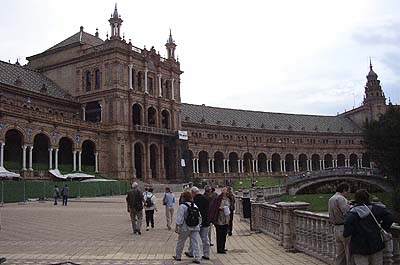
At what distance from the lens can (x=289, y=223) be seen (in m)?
14.4

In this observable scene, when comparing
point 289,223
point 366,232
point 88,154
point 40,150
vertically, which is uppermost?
point 40,150

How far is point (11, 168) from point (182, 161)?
29414 mm

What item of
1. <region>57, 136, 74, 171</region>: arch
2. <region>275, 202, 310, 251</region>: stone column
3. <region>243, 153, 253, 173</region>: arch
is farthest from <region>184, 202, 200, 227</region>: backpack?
<region>243, 153, 253, 173</region>: arch

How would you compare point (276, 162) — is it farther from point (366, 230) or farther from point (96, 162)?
point (366, 230)

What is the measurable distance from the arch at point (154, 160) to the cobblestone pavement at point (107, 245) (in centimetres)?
4859

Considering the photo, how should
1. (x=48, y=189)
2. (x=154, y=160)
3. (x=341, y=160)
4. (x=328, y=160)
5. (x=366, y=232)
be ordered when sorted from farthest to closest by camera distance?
(x=341, y=160) → (x=328, y=160) → (x=154, y=160) → (x=48, y=189) → (x=366, y=232)

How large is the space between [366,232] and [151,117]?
67.7 m

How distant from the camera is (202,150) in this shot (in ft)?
312

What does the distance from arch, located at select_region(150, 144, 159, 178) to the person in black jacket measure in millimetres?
64459

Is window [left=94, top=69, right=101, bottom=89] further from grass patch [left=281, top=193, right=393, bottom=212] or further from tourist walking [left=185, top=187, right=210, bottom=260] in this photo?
tourist walking [left=185, top=187, right=210, bottom=260]

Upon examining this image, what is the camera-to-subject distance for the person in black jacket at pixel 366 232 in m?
7.71

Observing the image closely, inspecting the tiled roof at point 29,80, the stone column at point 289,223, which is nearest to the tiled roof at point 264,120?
the tiled roof at point 29,80

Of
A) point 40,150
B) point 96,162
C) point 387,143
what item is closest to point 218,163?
point 96,162

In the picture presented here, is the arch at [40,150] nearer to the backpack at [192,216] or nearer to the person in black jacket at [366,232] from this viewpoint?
the backpack at [192,216]
